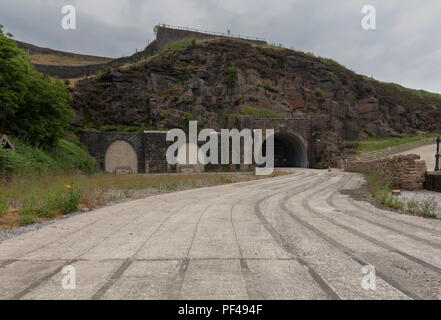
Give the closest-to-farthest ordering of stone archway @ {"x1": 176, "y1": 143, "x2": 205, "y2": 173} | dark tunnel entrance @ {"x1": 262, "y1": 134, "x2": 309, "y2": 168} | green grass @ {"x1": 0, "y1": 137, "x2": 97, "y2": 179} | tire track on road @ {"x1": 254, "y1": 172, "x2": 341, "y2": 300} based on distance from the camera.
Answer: tire track on road @ {"x1": 254, "y1": 172, "x2": 341, "y2": 300}
green grass @ {"x1": 0, "y1": 137, "x2": 97, "y2": 179}
stone archway @ {"x1": 176, "y1": 143, "x2": 205, "y2": 173}
dark tunnel entrance @ {"x1": 262, "y1": 134, "x2": 309, "y2": 168}

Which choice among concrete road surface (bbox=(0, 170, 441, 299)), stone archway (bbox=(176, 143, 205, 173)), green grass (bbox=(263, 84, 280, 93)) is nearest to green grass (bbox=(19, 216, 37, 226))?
concrete road surface (bbox=(0, 170, 441, 299))

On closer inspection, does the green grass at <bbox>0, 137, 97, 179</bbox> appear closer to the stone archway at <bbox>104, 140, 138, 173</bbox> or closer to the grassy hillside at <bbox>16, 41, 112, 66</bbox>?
the stone archway at <bbox>104, 140, 138, 173</bbox>

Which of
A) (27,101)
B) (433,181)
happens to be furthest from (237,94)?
(433,181)

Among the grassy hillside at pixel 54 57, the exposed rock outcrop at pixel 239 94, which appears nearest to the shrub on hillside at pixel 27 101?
the exposed rock outcrop at pixel 239 94

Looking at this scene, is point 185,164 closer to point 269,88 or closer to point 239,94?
point 239,94

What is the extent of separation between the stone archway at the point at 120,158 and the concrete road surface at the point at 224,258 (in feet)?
69.9

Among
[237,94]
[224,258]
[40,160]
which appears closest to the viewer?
[224,258]

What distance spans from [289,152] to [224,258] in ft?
109

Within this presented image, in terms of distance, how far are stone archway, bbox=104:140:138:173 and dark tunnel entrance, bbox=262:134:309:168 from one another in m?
17.1

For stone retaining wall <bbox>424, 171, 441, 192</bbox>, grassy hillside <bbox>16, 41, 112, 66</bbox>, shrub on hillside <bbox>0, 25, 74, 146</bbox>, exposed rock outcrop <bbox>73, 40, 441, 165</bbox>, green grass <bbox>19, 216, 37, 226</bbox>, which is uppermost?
grassy hillside <bbox>16, 41, 112, 66</bbox>

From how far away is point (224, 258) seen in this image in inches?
120

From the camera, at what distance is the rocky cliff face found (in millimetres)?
29781

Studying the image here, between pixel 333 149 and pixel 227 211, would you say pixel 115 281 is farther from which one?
pixel 333 149

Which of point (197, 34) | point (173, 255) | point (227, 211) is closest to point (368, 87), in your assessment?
point (197, 34)
